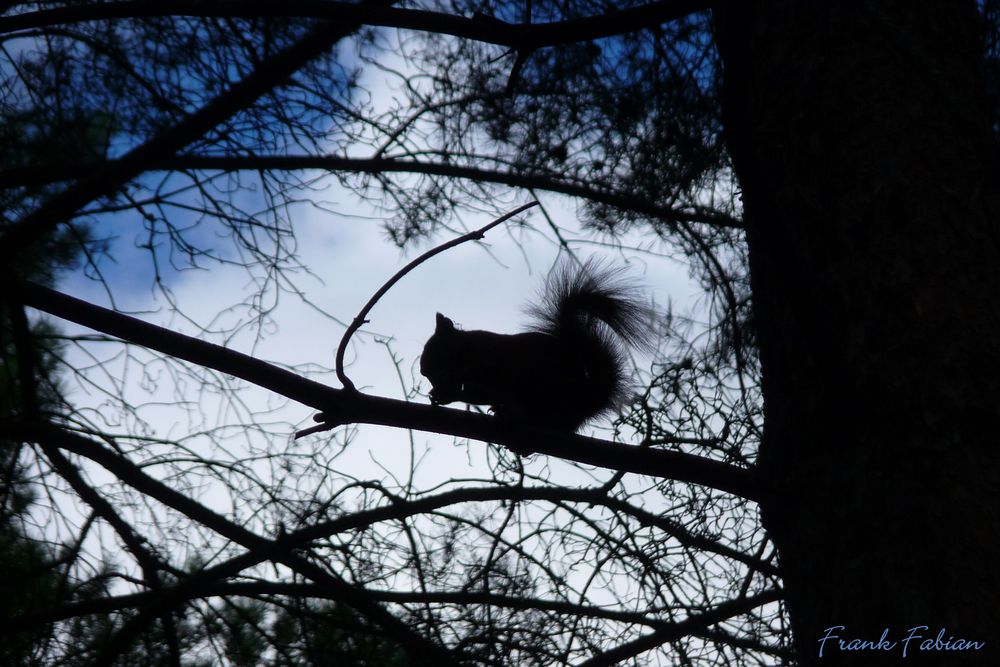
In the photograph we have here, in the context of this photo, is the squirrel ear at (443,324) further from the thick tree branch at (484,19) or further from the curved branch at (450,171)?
the thick tree branch at (484,19)

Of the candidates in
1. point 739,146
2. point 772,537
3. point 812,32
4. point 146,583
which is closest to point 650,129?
point 812,32

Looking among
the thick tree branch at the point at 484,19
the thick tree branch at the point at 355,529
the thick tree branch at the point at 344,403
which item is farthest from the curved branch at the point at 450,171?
the thick tree branch at the point at 344,403

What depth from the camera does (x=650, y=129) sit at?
2.92m

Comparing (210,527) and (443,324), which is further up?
(443,324)

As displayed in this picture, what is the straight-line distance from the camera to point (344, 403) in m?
1.49

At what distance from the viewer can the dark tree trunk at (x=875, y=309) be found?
3.63ft

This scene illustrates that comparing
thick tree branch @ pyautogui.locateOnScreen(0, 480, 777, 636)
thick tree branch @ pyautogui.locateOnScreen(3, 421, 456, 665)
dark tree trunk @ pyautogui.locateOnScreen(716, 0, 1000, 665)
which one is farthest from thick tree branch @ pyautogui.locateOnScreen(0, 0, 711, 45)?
thick tree branch @ pyautogui.locateOnScreen(3, 421, 456, 665)

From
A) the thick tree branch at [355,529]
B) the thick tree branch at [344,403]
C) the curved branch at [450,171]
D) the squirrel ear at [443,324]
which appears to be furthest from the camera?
the squirrel ear at [443,324]

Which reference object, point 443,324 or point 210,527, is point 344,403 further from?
point 443,324

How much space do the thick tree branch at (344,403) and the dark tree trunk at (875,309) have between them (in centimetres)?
22

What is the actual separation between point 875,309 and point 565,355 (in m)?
1.52

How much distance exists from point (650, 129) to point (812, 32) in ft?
4.72

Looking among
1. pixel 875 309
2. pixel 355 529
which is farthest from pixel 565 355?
pixel 875 309

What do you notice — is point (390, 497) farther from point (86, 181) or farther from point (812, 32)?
point (812, 32)
